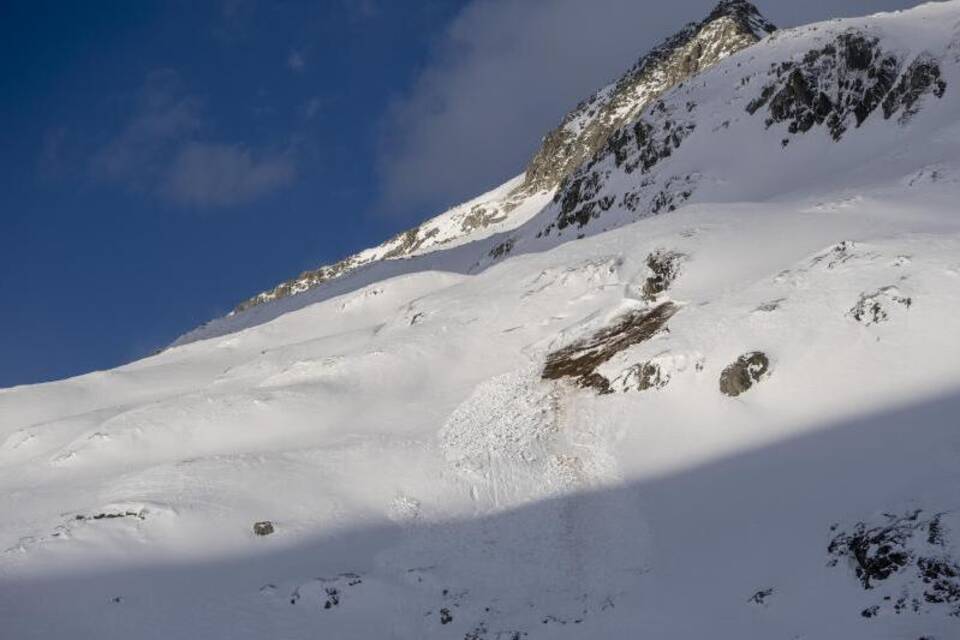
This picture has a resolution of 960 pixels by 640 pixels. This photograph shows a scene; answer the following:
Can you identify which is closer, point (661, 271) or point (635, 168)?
point (661, 271)

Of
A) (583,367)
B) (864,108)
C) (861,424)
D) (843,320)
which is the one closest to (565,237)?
(864,108)

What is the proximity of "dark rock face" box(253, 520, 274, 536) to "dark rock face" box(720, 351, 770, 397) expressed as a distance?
13997mm

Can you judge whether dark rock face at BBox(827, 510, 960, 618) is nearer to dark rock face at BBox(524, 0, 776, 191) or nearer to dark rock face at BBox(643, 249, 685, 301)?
dark rock face at BBox(643, 249, 685, 301)

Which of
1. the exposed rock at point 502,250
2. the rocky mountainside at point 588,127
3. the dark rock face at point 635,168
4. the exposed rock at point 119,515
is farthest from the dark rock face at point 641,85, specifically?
the exposed rock at point 119,515

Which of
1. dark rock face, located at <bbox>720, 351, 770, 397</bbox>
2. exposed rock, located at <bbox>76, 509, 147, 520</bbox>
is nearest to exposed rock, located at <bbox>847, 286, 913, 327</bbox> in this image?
dark rock face, located at <bbox>720, 351, 770, 397</bbox>

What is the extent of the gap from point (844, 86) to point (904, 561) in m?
47.1

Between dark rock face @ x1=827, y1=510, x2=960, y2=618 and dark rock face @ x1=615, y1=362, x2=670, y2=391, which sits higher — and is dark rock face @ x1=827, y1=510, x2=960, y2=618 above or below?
below

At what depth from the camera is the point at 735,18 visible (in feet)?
332

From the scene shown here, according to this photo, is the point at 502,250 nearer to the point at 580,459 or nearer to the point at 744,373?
the point at 580,459

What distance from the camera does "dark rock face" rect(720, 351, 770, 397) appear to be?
23.7 m

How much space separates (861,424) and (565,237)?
49183 mm

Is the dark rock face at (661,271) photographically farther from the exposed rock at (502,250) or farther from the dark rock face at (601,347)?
the exposed rock at (502,250)

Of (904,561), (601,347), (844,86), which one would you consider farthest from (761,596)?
(844,86)

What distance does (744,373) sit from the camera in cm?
2389
